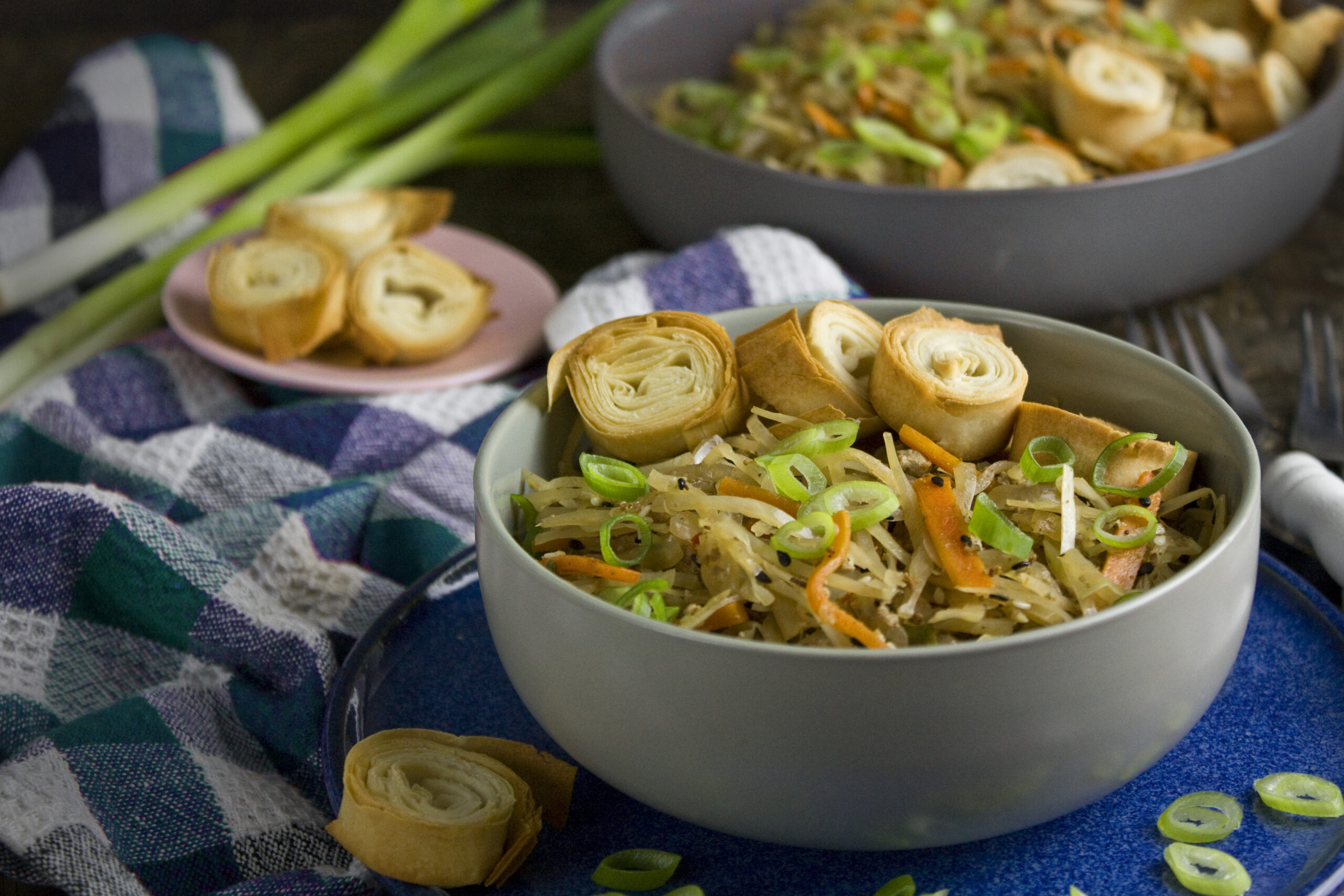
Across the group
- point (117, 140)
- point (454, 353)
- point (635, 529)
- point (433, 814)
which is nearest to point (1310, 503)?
point (635, 529)

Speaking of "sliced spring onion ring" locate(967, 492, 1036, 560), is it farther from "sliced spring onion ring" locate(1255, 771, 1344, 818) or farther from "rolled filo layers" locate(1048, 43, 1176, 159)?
"rolled filo layers" locate(1048, 43, 1176, 159)

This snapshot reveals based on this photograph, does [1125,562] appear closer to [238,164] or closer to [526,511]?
A: [526,511]

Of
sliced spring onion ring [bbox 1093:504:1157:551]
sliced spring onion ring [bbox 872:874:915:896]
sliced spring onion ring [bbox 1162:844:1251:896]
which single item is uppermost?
sliced spring onion ring [bbox 1093:504:1157:551]

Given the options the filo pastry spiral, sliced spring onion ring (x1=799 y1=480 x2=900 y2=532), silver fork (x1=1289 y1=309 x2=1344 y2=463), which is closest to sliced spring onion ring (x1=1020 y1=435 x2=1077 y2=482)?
sliced spring onion ring (x1=799 y1=480 x2=900 y2=532)

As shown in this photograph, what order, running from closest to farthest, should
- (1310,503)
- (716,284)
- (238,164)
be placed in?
(1310,503), (716,284), (238,164)

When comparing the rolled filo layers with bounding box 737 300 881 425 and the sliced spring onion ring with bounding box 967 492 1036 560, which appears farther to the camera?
the rolled filo layers with bounding box 737 300 881 425

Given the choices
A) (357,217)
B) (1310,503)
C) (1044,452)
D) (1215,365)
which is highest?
(1044,452)

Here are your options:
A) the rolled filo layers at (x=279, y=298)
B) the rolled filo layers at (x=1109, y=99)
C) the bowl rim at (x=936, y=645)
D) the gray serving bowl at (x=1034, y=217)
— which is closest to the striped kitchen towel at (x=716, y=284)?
the gray serving bowl at (x=1034, y=217)
